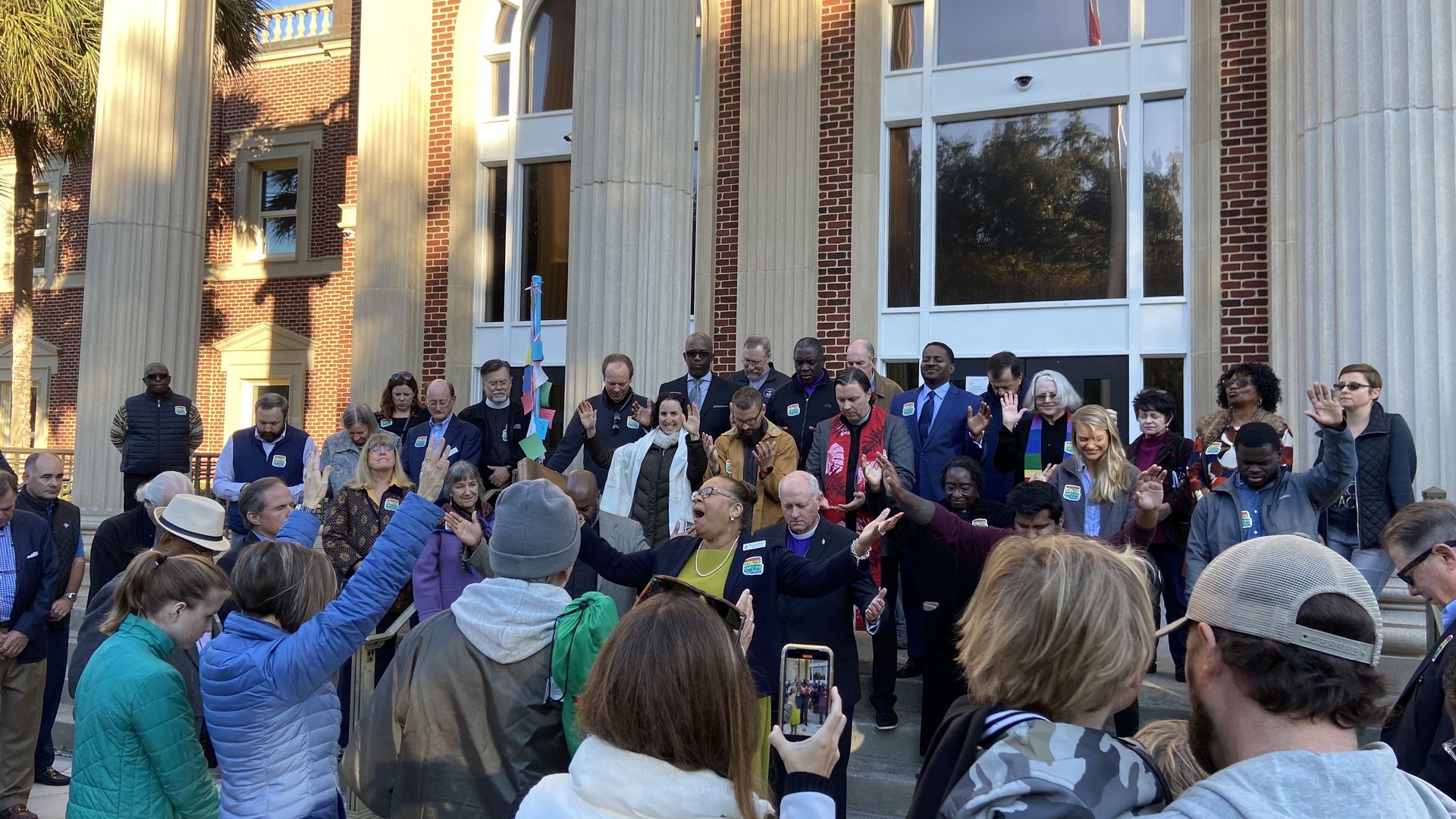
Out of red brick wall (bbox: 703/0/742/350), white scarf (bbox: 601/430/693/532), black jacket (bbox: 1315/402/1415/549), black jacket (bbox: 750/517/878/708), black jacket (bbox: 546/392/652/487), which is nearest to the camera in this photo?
black jacket (bbox: 750/517/878/708)

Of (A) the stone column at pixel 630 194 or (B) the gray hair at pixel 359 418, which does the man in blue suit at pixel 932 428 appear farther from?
(B) the gray hair at pixel 359 418

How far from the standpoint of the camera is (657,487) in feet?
23.2

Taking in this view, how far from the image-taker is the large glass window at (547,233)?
1323cm

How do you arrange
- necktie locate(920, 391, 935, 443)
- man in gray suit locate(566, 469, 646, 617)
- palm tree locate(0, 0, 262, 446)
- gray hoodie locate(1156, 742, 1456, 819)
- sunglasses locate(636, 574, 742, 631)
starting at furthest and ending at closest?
palm tree locate(0, 0, 262, 446) < necktie locate(920, 391, 935, 443) < man in gray suit locate(566, 469, 646, 617) < sunglasses locate(636, 574, 742, 631) < gray hoodie locate(1156, 742, 1456, 819)

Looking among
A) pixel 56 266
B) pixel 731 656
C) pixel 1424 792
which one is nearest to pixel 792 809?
pixel 731 656

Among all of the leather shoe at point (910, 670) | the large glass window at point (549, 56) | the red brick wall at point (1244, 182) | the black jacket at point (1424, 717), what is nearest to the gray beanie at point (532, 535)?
the black jacket at point (1424, 717)

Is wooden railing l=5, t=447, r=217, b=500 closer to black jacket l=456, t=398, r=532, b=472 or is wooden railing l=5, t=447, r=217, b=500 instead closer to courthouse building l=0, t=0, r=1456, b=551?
courthouse building l=0, t=0, r=1456, b=551

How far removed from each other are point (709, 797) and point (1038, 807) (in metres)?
0.59

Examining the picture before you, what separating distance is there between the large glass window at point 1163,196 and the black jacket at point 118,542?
353 inches

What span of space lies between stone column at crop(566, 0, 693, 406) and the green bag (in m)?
5.50

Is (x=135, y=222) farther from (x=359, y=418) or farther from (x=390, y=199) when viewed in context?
(x=359, y=418)

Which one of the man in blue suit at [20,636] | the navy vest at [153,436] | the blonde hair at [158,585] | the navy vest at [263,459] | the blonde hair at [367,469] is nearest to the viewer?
the blonde hair at [158,585]

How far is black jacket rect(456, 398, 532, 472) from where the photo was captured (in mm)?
8461

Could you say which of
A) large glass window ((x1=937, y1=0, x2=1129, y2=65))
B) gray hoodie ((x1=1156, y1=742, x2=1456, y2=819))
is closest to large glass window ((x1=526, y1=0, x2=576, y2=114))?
large glass window ((x1=937, y1=0, x2=1129, y2=65))
